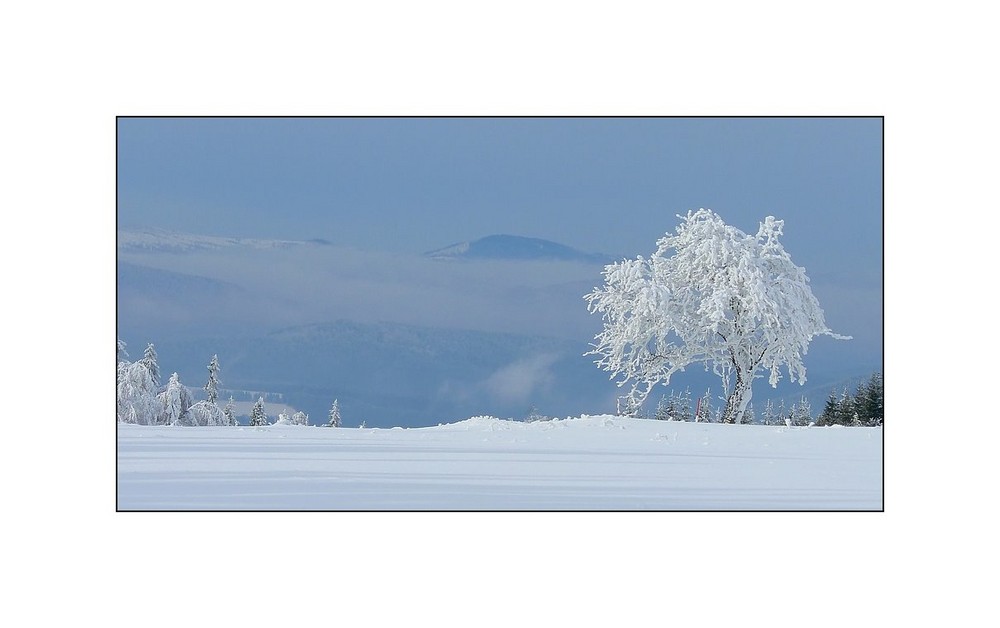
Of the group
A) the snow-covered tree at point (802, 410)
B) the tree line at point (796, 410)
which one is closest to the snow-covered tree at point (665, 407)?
the tree line at point (796, 410)

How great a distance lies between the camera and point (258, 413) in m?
16.0

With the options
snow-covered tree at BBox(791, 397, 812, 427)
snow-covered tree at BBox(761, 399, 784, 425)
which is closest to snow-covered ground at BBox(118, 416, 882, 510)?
snow-covered tree at BBox(761, 399, 784, 425)

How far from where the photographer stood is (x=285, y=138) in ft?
61.8

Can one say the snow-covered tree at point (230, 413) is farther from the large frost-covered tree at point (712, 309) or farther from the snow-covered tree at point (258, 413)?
the large frost-covered tree at point (712, 309)

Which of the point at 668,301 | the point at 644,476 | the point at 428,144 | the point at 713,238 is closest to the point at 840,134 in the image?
the point at 713,238

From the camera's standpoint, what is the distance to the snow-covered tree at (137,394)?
546 inches

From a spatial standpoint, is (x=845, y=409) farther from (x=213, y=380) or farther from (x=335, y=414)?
(x=213, y=380)

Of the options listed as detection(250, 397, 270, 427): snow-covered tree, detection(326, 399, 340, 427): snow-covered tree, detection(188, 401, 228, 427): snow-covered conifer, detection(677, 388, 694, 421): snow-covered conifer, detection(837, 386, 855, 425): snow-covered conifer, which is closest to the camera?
detection(837, 386, 855, 425): snow-covered conifer

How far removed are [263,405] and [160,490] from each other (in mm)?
7407

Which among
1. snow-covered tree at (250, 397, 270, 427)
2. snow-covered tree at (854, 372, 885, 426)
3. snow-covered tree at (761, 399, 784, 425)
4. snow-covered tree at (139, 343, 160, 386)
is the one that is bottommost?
snow-covered tree at (250, 397, 270, 427)

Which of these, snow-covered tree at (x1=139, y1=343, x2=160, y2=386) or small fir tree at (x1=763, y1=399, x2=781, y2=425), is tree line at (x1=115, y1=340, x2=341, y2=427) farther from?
small fir tree at (x1=763, y1=399, x2=781, y2=425)

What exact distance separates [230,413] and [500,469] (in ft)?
24.4

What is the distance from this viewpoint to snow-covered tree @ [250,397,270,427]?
50.9 ft

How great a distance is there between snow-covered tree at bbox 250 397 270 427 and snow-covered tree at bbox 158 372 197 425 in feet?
3.73
